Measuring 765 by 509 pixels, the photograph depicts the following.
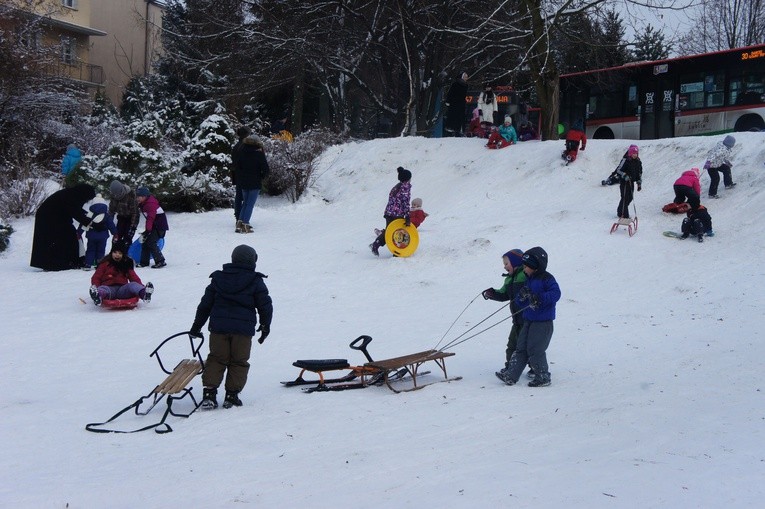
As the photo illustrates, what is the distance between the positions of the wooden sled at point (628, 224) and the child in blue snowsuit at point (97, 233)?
8696 millimetres

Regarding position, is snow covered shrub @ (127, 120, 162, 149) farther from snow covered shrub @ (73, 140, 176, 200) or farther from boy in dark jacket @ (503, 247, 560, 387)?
boy in dark jacket @ (503, 247, 560, 387)

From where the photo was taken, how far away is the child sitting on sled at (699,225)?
13.6 metres

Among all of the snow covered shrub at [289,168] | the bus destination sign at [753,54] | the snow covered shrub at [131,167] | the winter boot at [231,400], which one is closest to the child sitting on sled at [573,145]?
the bus destination sign at [753,54]

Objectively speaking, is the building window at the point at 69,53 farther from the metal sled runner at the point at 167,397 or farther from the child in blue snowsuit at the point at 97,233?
the metal sled runner at the point at 167,397

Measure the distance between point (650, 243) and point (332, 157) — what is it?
1136 centimetres

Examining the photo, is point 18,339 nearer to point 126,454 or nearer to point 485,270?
point 126,454

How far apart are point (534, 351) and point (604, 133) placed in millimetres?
17810

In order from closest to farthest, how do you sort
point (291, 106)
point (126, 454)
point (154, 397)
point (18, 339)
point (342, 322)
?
point (126, 454)
point (154, 397)
point (18, 339)
point (342, 322)
point (291, 106)

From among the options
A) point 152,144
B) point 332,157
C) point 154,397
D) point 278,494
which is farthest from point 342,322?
point 332,157

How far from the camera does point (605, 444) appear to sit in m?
5.94

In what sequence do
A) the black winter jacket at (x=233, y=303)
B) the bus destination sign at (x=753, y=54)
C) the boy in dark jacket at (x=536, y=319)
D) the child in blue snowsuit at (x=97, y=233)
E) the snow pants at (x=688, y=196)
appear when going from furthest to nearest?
1. the bus destination sign at (x=753, y=54)
2. the snow pants at (x=688, y=196)
3. the child in blue snowsuit at (x=97, y=233)
4. the boy in dark jacket at (x=536, y=319)
5. the black winter jacket at (x=233, y=303)

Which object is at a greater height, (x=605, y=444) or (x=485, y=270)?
(x=485, y=270)

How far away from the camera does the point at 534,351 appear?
26.2 ft

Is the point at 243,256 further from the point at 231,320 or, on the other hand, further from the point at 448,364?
the point at 448,364
